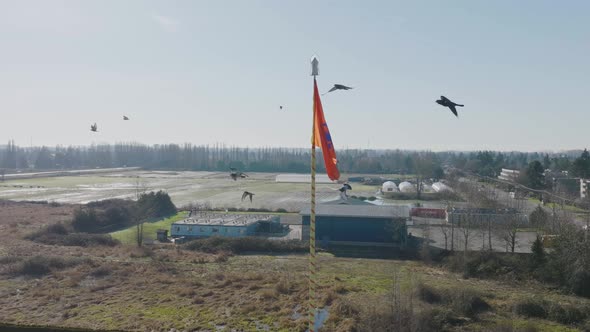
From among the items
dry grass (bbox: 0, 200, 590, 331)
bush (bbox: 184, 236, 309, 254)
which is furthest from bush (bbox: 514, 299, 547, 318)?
bush (bbox: 184, 236, 309, 254)

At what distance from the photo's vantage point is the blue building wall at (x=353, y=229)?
1133 inches

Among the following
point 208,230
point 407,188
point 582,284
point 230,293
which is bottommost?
point 230,293

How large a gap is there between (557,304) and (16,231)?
31.4 metres

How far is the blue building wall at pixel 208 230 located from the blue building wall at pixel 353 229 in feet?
13.9

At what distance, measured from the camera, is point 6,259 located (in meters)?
22.2

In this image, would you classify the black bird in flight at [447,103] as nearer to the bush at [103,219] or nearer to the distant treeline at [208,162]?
the bush at [103,219]

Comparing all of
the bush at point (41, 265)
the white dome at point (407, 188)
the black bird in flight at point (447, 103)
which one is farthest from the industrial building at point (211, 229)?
the white dome at point (407, 188)

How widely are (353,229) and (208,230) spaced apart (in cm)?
955

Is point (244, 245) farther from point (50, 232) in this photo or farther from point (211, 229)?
point (50, 232)

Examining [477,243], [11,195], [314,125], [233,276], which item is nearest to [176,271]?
[233,276]

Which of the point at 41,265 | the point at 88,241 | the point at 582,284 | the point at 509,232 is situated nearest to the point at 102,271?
the point at 41,265

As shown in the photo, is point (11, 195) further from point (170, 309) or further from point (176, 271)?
point (170, 309)

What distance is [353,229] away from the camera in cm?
2917

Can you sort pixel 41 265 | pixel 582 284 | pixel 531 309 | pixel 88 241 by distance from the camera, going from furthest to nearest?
pixel 88 241 < pixel 41 265 < pixel 582 284 < pixel 531 309
